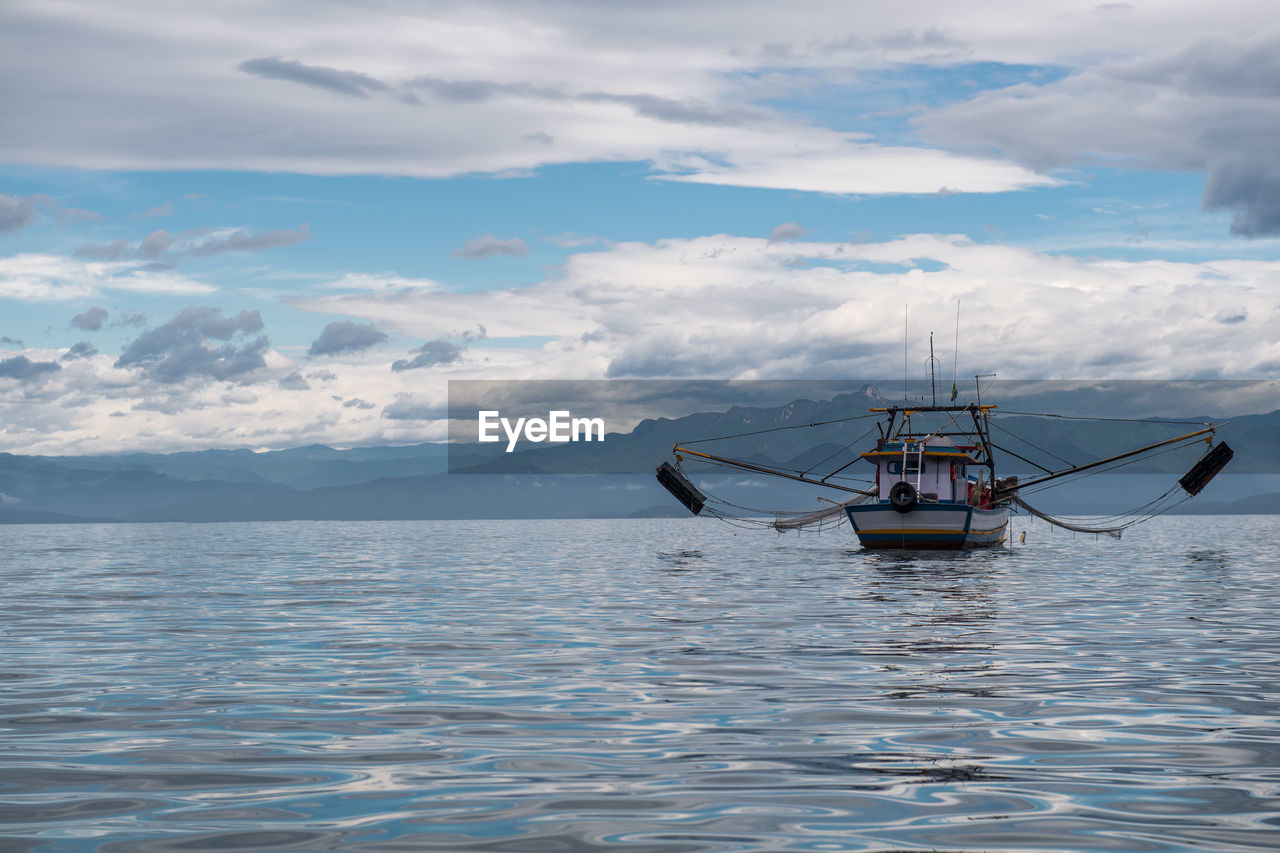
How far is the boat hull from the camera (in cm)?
6881

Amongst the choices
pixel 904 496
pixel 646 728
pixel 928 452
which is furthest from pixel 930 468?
pixel 646 728

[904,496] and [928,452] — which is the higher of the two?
[928,452]

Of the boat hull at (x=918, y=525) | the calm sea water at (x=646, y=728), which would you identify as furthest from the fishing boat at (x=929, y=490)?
the calm sea water at (x=646, y=728)

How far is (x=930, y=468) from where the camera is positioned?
72.6 meters

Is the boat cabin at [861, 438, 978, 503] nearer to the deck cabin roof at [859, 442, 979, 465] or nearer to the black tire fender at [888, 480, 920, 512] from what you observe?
the deck cabin roof at [859, 442, 979, 465]

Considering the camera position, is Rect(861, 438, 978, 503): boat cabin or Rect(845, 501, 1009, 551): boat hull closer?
Rect(845, 501, 1009, 551): boat hull

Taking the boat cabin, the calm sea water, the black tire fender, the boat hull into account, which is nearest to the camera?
the calm sea water

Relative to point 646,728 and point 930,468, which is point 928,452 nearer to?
point 930,468

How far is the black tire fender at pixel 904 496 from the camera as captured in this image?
222ft

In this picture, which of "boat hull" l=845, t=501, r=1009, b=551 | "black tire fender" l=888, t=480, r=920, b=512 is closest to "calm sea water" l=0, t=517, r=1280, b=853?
"black tire fender" l=888, t=480, r=920, b=512

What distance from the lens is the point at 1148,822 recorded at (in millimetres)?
9812

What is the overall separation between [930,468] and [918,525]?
198 inches

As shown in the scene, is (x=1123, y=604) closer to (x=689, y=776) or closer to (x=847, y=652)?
(x=847, y=652)

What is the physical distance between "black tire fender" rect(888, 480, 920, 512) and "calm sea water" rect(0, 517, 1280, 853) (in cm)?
3494
